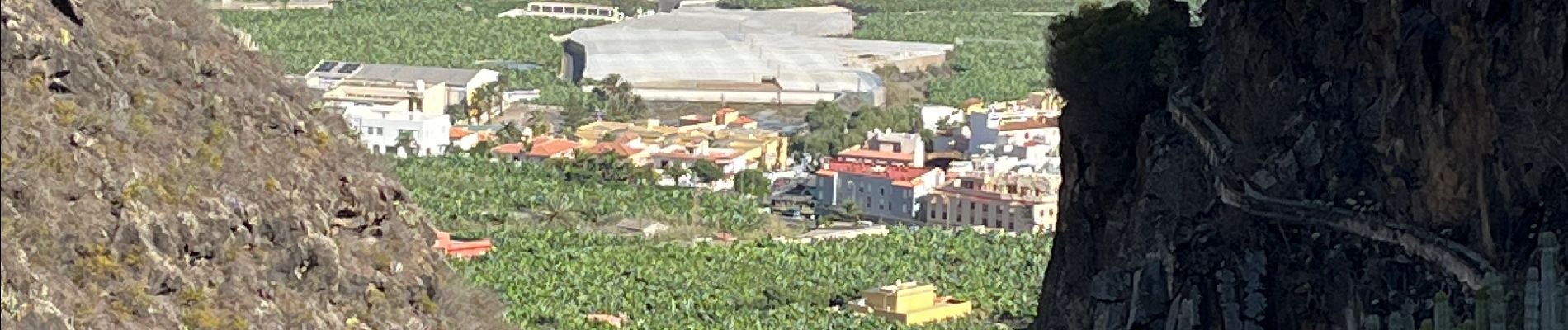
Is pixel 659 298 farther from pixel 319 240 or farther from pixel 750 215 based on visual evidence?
pixel 319 240

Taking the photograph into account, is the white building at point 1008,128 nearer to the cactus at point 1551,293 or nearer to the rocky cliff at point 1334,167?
the rocky cliff at point 1334,167

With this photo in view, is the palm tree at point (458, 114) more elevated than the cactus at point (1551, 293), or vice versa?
the cactus at point (1551, 293)

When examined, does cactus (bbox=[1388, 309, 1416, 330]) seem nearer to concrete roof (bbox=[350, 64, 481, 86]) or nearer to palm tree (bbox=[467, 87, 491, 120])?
palm tree (bbox=[467, 87, 491, 120])

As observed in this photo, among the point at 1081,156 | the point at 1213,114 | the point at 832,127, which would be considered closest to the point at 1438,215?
the point at 1213,114

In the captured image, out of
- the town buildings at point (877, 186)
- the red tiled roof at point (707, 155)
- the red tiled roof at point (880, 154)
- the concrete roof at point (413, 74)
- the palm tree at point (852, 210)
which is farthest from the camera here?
the concrete roof at point (413, 74)

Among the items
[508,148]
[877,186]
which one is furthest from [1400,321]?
[508,148]

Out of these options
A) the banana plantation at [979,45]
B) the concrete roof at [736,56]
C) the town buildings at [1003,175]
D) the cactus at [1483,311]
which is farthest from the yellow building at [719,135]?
the cactus at [1483,311]

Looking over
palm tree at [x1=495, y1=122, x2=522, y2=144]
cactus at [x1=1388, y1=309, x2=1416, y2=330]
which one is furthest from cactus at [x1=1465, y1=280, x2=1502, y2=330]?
palm tree at [x1=495, y1=122, x2=522, y2=144]
